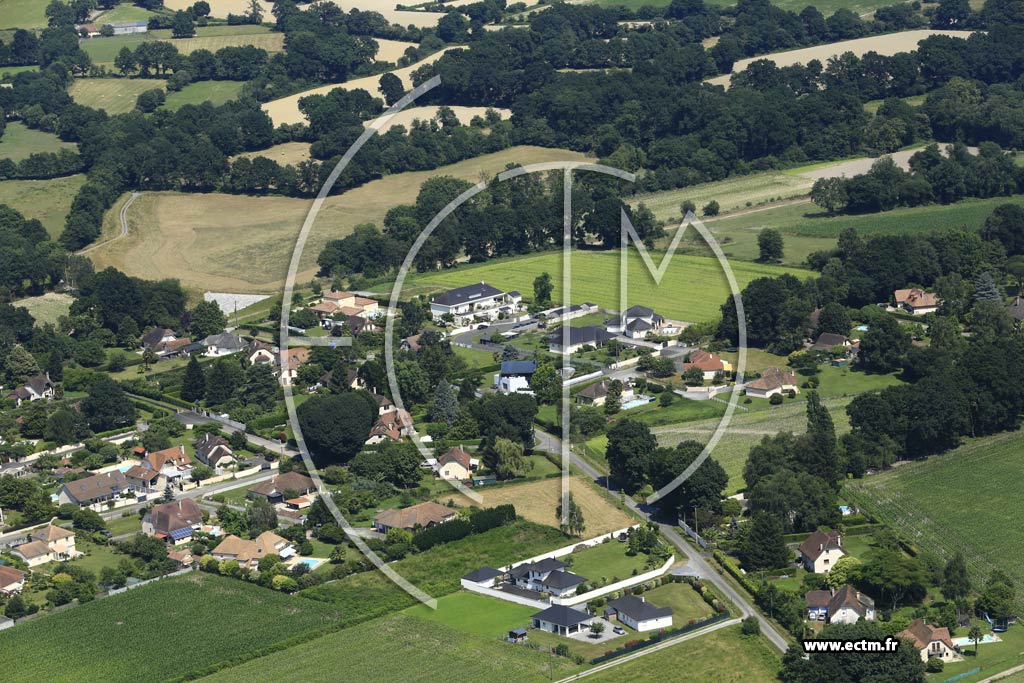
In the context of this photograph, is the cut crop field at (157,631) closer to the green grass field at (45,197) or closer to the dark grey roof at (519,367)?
the dark grey roof at (519,367)

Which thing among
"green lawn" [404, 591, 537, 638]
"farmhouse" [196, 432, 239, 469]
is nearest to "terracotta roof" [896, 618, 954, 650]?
"green lawn" [404, 591, 537, 638]

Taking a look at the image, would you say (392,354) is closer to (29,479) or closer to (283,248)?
(29,479)

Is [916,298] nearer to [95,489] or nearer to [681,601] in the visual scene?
[681,601]

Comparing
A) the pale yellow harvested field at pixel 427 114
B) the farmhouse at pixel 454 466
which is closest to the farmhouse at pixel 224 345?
the farmhouse at pixel 454 466

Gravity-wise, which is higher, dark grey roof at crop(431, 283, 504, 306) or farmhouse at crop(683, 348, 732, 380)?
dark grey roof at crop(431, 283, 504, 306)

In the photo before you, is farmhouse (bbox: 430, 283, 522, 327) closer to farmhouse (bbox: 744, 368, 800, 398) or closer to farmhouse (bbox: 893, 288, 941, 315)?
farmhouse (bbox: 744, 368, 800, 398)

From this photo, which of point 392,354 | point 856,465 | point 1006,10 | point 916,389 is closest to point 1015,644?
point 856,465
